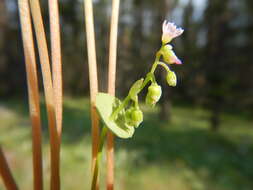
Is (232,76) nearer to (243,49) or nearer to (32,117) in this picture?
(243,49)

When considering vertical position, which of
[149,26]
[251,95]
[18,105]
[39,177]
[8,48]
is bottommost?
[18,105]

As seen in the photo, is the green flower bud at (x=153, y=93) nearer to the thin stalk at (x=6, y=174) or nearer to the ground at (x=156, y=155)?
the thin stalk at (x=6, y=174)

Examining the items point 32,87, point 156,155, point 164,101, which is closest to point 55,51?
point 32,87

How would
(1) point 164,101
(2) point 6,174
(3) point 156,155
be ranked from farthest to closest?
(1) point 164,101, (3) point 156,155, (2) point 6,174

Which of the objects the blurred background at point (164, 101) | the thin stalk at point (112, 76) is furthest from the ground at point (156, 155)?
the thin stalk at point (112, 76)

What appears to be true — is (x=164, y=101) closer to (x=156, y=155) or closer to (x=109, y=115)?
(x=156, y=155)

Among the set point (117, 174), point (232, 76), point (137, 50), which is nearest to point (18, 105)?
point (137, 50)
